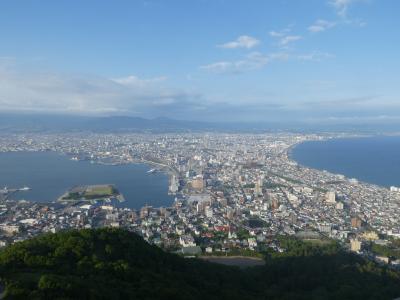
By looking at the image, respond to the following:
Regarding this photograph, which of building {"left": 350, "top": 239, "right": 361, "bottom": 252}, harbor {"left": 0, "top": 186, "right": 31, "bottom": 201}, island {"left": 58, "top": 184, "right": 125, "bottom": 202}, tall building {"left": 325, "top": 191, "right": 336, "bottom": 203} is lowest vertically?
harbor {"left": 0, "top": 186, "right": 31, "bottom": 201}

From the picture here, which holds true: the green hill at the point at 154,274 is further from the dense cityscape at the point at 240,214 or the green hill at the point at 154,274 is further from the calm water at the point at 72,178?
the calm water at the point at 72,178

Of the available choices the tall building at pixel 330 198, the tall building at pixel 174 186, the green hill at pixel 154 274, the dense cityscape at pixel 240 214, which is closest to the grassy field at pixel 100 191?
the dense cityscape at pixel 240 214

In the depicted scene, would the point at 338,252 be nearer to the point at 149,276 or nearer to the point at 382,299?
the point at 382,299

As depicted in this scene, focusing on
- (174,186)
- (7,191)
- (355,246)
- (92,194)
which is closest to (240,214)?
(355,246)

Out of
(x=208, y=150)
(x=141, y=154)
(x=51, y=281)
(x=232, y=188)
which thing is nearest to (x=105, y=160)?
(x=141, y=154)

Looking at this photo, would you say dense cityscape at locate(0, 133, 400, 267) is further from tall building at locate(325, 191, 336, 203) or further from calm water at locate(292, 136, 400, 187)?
calm water at locate(292, 136, 400, 187)

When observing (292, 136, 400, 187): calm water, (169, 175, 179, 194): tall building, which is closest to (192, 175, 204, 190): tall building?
(169, 175, 179, 194): tall building
